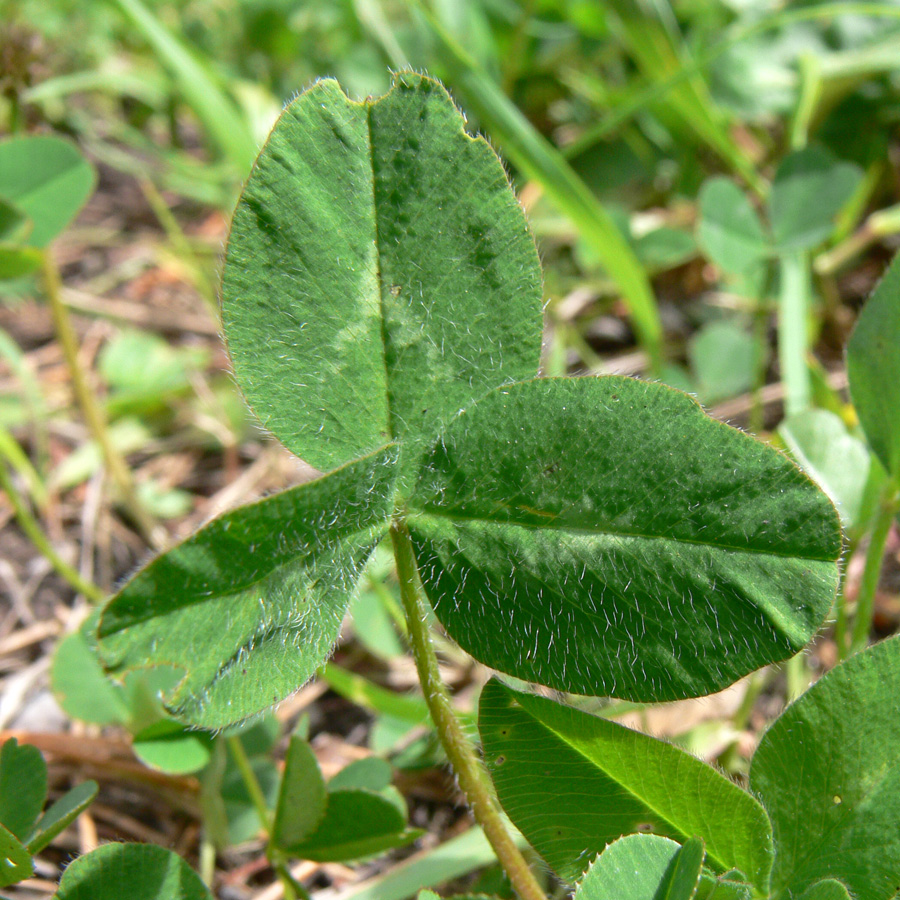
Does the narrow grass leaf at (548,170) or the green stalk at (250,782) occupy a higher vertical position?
the narrow grass leaf at (548,170)

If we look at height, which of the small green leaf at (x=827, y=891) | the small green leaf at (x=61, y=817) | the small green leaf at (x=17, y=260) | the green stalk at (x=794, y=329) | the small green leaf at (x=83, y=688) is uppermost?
the small green leaf at (x=17, y=260)

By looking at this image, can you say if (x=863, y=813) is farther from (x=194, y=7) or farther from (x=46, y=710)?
(x=194, y=7)

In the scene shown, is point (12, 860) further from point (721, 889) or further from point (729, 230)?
point (729, 230)

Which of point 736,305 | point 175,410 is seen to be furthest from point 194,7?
Result: point 736,305

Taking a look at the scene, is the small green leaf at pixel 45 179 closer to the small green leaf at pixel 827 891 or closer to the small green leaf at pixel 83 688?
the small green leaf at pixel 83 688

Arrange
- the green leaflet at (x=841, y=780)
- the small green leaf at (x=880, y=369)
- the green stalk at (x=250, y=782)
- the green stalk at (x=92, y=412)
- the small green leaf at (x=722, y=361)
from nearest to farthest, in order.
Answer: the green leaflet at (x=841, y=780)
the small green leaf at (x=880, y=369)
the green stalk at (x=250, y=782)
the green stalk at (x=92, y=412)
the small green leaf at (x=722, y=361)

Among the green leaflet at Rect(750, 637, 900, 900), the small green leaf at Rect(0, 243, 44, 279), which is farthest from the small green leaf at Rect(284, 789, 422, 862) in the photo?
the small green leaf at Rect(0, 243, 44, 279)

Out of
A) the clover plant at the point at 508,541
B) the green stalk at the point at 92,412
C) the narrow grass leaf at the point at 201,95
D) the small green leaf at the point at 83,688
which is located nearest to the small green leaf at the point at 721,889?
the clover plant at the point at 508,541
